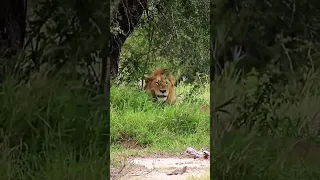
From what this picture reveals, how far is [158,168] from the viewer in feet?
8.88

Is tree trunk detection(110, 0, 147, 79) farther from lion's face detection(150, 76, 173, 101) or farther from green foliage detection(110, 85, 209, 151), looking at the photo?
lion's face detection(150, 76, 173, 101)

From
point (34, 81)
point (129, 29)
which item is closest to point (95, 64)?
point (34, 81)

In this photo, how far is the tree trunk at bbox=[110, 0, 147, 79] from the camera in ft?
8.20

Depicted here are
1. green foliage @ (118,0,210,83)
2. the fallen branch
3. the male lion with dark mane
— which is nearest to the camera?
green foliage @ (118,0,210,83)

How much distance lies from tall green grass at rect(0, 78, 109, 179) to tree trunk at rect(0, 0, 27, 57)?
91 mm

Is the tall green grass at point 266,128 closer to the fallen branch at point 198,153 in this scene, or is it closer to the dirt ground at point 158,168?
the dirt ground at point 158,168

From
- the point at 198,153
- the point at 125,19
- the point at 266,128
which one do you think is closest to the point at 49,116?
the point at 266,128

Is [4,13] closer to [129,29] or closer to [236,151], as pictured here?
[236,151]

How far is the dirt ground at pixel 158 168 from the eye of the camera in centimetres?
258

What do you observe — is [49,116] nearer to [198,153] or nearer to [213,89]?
[213,89]

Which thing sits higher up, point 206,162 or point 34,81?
point 34,81

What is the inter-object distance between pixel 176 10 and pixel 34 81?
4.58 ft

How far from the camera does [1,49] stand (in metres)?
1.41

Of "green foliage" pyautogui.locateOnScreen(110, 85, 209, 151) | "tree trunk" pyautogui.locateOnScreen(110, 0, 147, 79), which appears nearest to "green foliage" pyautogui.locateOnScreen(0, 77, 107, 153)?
"tree trunk" pyautogui.locateOnScreen(110, 0, 147, 79)
